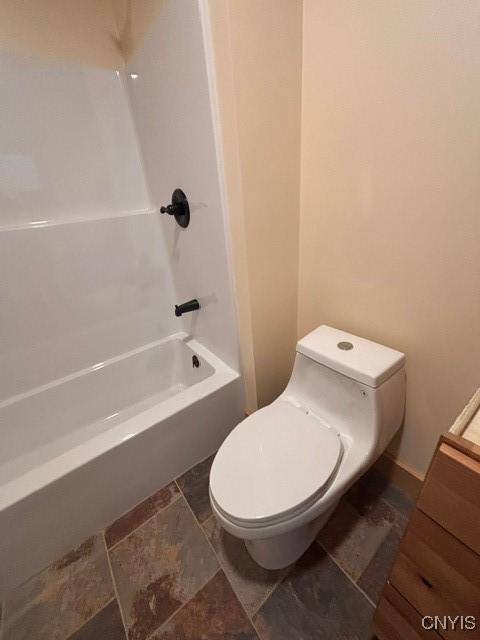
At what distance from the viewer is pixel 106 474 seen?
98 centimetres

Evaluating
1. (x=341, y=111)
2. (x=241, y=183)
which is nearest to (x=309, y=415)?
(x=241, y=183)

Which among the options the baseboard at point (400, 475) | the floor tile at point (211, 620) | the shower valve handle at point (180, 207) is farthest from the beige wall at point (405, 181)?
the floor tile at point (211, 620)

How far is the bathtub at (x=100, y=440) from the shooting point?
2.88 feet

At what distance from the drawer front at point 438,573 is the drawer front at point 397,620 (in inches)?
1.3

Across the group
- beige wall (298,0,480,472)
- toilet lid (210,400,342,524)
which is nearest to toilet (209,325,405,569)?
toilet lid (210,400,342,524)

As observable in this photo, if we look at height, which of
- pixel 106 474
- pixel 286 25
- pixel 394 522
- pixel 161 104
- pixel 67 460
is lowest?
pixel 394 522

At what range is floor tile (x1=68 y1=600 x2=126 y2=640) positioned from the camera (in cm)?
81

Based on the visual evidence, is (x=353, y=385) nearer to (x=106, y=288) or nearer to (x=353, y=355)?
(x=353, y=355)

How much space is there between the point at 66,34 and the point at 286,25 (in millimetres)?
1004

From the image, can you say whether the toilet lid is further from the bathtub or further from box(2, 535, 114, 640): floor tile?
box(2, 535, 114, 640): floor tile

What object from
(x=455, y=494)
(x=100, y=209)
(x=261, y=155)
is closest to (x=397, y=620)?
(x=455, y=494)

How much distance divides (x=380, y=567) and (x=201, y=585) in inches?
24.1

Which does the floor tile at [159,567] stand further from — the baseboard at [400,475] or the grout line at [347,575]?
the baseboard at [400,475]

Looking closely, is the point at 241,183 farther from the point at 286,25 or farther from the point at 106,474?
the point at 106,474
